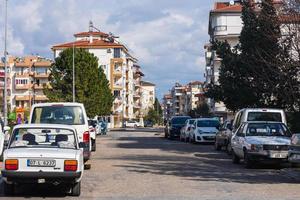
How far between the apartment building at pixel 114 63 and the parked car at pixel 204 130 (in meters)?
78.2

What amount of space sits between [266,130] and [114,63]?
4137 inches

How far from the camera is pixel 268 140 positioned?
21797 mm

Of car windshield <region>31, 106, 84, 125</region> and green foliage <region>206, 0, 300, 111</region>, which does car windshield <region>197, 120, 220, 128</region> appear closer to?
green foliage <region>206, 0, 300, 111</region>

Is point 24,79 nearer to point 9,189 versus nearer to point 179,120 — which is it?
point 179,120

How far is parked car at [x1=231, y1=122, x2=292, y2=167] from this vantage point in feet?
70.2

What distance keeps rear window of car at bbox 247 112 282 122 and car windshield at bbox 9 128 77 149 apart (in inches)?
497

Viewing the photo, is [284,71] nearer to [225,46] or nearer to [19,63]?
[225,46]

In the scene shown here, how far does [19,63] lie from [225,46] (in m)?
102

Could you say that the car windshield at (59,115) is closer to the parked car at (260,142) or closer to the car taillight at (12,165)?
the parked car at (260,142)

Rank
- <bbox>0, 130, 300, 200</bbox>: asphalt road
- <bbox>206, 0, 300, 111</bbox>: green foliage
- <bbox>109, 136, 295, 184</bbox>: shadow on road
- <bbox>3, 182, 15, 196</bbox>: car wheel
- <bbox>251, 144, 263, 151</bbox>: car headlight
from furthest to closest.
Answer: <bbox>206, 0, 300, 111</bbox>: green foliage < <bbox>251, 144, 263, 151</bbox>: car headlight < <bbox>109, 136, 295, 184</bbox>: shadow on road < <bbox>0, 130, 300, 200</bbox>: asphalt road < <bbox>3, 182, 15, 196</bbox>: car wheel

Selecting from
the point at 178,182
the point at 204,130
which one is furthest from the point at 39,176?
the point at 204,130

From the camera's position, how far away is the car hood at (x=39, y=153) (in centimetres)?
1355

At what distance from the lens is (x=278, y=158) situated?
2141cm

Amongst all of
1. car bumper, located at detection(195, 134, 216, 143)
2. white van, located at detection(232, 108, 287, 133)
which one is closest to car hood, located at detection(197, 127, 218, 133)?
car bumper, located at detection(195, 134, 216, 143)
